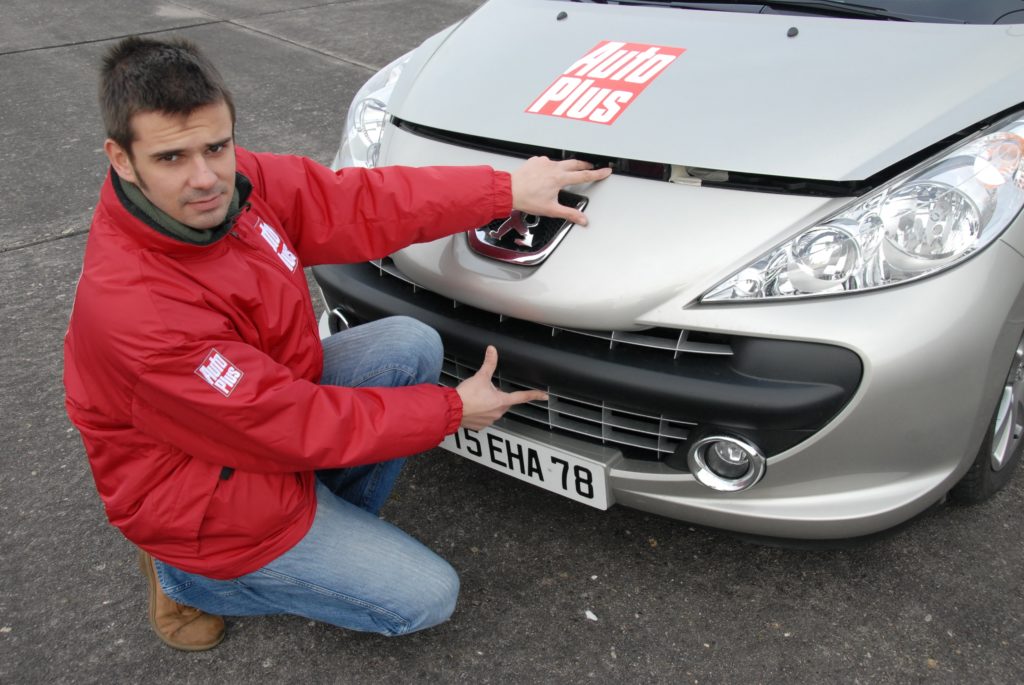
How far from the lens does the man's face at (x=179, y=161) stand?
1634mm

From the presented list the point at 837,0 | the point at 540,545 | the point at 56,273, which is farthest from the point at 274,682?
the point at 56,273

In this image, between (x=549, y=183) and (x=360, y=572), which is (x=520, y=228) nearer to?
(x=549, y=183)

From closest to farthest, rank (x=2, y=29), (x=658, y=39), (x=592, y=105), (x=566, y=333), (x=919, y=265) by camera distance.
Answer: (x=919, y=265), (x=566, y=333), (x=592, y=105), (x=658, y=39), (x=2, y=29)

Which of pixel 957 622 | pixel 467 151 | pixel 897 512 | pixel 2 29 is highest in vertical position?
pixel 467 151

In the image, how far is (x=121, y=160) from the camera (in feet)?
5.48

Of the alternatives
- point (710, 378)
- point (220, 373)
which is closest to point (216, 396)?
point (220, 373)

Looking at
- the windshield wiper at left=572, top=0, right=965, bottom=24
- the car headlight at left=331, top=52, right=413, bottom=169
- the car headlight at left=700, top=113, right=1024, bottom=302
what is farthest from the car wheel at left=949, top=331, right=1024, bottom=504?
the car headlight at left=331, top=52, right=413, bottom=169

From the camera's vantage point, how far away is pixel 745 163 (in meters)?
1.91

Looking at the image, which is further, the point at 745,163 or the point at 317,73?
the point at 317,73

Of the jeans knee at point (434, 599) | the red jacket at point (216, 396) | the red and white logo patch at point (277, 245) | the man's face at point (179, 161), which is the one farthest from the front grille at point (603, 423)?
the man's face at point (179, 161)

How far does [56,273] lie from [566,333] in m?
2.60

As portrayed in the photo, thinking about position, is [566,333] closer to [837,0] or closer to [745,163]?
[745,163]

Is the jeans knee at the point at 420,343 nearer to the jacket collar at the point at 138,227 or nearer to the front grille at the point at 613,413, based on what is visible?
the front grille at the point at 613,413

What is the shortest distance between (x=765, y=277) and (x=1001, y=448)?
0.88m
